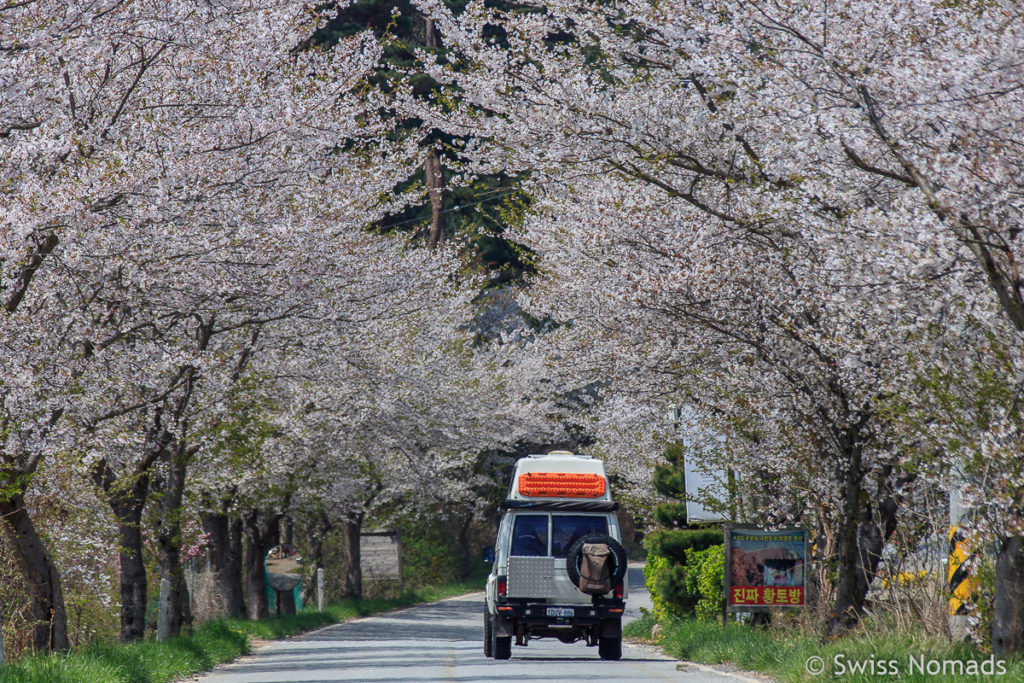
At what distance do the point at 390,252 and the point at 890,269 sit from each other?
628 inches

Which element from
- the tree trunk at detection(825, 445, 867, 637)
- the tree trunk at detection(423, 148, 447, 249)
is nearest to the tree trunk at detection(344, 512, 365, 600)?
the tree trunk at detection(423, 148, 447, 249)

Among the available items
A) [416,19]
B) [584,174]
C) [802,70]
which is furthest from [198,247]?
[416,19]

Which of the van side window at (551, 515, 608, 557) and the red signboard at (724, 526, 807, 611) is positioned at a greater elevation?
the van side window at (551, 515, 608, 557)

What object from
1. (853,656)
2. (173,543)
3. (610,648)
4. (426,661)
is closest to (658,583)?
(610,648)

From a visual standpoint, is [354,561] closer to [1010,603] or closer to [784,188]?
[784,188]

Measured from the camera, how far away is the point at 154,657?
1658 cm

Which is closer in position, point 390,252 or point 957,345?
point 957,345

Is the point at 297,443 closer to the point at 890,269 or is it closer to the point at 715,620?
the point at 715,620

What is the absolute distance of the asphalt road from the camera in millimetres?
15625

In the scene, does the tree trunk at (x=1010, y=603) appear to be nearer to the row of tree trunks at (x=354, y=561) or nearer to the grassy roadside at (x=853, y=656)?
the grassy roadside at (x=853, y=656)

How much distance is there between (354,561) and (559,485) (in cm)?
2186

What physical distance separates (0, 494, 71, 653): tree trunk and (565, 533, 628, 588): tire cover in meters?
6.69

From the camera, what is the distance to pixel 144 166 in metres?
13.8

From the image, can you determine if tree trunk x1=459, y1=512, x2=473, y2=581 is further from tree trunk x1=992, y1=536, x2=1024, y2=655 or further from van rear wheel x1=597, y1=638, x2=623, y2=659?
tree trunk x1=992, y1=536, x2=1024, y2=655
